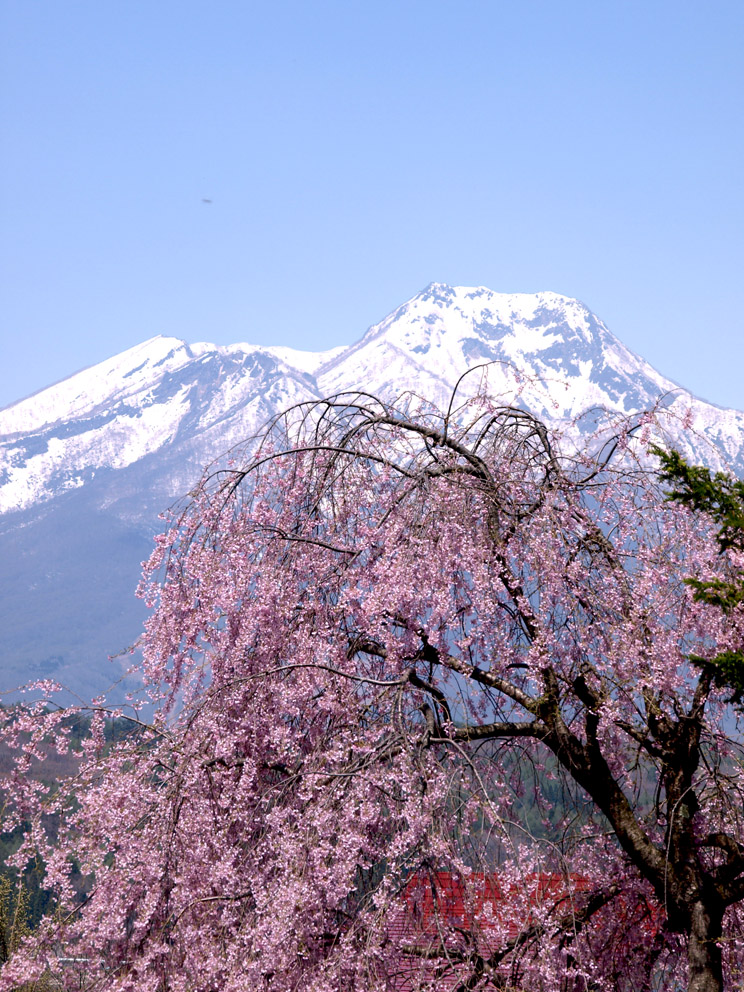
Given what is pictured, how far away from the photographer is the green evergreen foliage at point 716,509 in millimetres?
7230

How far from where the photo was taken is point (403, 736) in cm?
655

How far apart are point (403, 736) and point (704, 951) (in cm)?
286

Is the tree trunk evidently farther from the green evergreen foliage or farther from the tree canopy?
the green evergreen foliage

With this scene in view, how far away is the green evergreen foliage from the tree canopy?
0.08 metres

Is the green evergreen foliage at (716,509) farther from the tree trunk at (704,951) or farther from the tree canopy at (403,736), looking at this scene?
the tree trunk at (704,951)

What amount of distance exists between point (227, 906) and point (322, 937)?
65 centimetres

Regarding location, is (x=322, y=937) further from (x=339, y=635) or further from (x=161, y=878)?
(x=339, y=635)

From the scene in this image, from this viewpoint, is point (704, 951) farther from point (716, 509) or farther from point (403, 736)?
point (716, 509)

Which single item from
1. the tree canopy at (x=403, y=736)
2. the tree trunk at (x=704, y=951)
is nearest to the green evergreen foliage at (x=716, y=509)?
the tree canopy at (x=403, y=736)

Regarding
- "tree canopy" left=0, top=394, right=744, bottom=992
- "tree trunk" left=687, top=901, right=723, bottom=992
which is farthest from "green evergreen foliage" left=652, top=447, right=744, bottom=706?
"tree trunk" left=687, top=901, right=723, bottom=992

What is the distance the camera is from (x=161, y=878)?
23.0ft

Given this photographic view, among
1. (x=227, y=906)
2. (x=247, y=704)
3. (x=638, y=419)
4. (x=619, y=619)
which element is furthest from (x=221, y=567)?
(x=638, y=419)

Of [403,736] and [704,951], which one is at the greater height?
[403,736]

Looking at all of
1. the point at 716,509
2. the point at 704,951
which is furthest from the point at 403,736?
the point at 716,509
